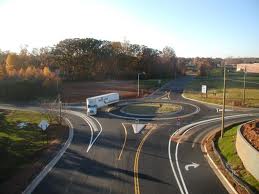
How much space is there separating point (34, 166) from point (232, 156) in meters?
19.8

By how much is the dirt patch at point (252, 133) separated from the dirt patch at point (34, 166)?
20161mm

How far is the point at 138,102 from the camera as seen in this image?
7188 centimetres

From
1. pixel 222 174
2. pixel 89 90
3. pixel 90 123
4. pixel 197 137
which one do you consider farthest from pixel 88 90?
pixel 222 174

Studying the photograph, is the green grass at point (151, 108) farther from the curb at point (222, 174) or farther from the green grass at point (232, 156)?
the curb at point (222, 174)

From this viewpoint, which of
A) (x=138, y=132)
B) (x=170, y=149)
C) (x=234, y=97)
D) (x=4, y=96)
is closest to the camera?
(x=170, y=149)

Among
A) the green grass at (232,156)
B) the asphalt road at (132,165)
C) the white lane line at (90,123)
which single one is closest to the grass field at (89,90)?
the white lane line at (90,123)

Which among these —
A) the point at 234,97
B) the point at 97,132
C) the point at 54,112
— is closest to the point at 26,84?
the point at 54,112

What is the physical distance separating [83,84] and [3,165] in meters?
74.5

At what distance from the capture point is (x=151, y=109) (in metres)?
61.8

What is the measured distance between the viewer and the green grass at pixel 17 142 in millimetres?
31891

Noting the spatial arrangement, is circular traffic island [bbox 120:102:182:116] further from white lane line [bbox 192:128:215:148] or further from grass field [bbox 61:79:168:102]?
white lane line [bbox 192:128:215:148]

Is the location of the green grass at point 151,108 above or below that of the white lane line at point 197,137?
above

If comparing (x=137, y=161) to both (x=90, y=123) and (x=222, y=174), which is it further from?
(x=90, y=123)

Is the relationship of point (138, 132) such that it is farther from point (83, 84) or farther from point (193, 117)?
point (83, 84)
